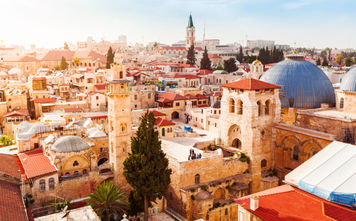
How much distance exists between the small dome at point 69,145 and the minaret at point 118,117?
245 centimetres

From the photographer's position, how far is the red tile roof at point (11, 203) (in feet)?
50.6

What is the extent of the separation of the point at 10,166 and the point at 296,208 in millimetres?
19303

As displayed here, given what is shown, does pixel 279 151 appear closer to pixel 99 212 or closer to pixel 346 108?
pixel 346 108

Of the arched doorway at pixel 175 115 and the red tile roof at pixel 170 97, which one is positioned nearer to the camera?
the red tile roof at pixel 170 97

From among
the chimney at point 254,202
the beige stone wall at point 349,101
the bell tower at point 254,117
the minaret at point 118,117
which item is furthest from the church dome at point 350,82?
the minaret at point 118,117

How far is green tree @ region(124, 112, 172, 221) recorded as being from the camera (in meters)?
20.2

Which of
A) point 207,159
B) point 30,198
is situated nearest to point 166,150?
point 207,159

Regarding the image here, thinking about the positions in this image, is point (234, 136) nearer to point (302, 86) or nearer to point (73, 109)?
point (302, 86)

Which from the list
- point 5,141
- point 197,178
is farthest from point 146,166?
point 5,141

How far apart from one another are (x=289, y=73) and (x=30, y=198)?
25280mm

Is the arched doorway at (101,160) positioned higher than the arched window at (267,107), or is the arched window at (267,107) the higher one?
the arched window at (267,107)

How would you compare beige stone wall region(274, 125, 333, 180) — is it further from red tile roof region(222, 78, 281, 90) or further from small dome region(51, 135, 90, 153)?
small dome region(51, 135, 90, 153)

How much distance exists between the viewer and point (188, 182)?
24125mm

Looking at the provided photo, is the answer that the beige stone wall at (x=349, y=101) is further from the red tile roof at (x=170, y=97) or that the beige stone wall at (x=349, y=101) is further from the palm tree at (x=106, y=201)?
the red tile roof at (x=170, y=97)
